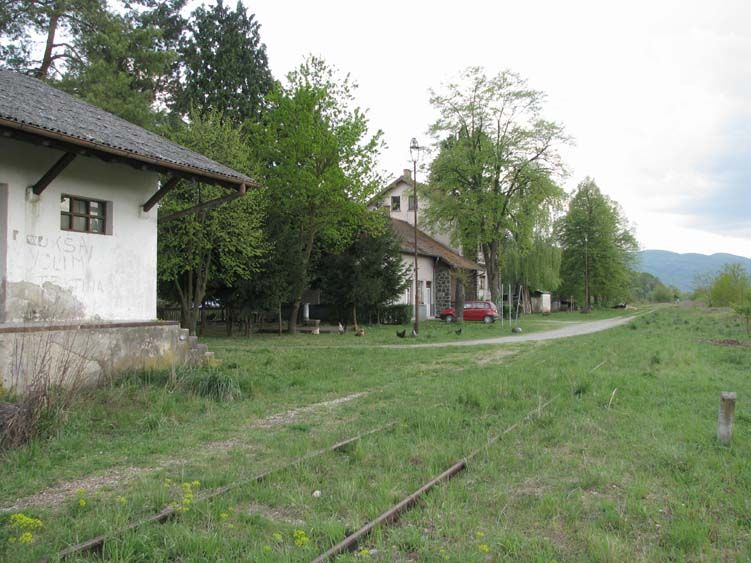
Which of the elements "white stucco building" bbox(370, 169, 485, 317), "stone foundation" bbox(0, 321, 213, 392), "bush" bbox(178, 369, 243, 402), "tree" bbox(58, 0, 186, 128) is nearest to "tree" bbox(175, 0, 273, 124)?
"tree" bbox(58, 0, 186, 128)

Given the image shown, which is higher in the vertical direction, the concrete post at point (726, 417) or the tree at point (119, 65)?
the tree at point (119, 65)

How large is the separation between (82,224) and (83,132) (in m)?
2.10

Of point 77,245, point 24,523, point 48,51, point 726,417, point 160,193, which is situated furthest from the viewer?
point 48,51

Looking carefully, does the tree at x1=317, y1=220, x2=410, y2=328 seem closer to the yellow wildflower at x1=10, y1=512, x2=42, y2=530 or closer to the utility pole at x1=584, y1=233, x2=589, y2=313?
the yellow wildflower at x1=10, y1=512, x2=42, y2=530

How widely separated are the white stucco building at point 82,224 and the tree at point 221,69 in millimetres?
25383

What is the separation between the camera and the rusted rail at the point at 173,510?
3.92 meters

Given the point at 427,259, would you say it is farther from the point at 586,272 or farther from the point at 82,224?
the point at 82,224

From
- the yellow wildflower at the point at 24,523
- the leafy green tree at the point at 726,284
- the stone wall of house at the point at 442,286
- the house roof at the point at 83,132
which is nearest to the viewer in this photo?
the yellow wildflower at the point at 24,523

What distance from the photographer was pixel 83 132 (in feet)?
31.9

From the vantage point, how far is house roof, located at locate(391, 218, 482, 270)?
39906mm

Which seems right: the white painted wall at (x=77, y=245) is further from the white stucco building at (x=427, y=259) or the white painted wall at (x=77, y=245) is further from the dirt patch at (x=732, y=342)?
the white stucco building at (x=427, y=259)

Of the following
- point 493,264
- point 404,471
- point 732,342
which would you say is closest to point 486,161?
point 493,264

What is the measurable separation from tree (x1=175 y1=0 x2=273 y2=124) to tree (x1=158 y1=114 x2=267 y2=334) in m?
14.4

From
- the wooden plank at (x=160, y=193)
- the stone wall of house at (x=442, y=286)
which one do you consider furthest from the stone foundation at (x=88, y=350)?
the stone wall of house at (x=442, y=286)
